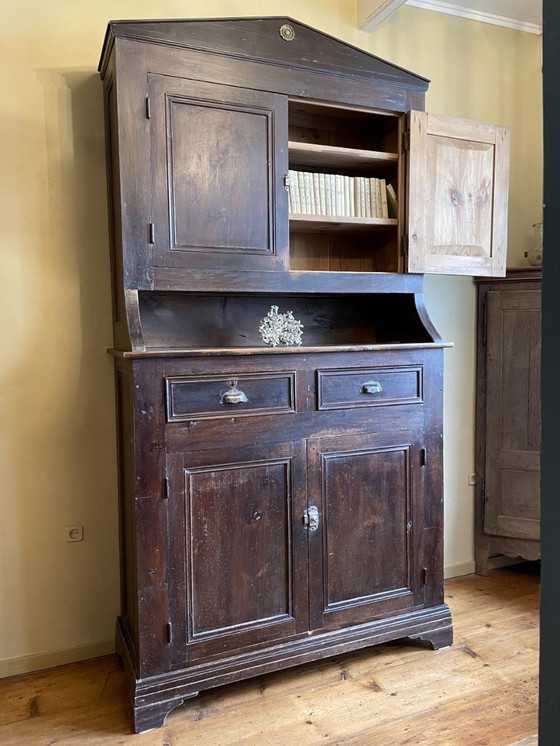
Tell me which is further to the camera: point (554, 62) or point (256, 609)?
point (256, 609)

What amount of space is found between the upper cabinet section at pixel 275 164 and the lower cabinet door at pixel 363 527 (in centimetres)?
65

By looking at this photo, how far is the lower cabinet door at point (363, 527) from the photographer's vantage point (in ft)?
6.71

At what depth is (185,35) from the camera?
183 cm

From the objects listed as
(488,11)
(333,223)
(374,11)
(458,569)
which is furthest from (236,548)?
(488,11)

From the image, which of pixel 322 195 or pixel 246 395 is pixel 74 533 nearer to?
pixel 246 395

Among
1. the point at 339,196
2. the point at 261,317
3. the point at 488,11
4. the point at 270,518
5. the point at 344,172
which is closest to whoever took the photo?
the point at 270,518

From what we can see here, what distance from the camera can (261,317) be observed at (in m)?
2.32

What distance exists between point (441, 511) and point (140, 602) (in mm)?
1222

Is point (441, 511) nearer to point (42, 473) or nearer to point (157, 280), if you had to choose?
point (157, 280)

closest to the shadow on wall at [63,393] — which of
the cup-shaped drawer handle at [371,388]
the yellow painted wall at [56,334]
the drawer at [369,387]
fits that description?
the yellow painted wall at [56,334]

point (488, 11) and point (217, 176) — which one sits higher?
point (488, 11)

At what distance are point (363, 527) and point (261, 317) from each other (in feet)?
3.12

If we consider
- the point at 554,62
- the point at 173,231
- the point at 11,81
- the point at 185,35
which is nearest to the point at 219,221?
the point at 173,231

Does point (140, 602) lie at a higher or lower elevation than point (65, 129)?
lower
